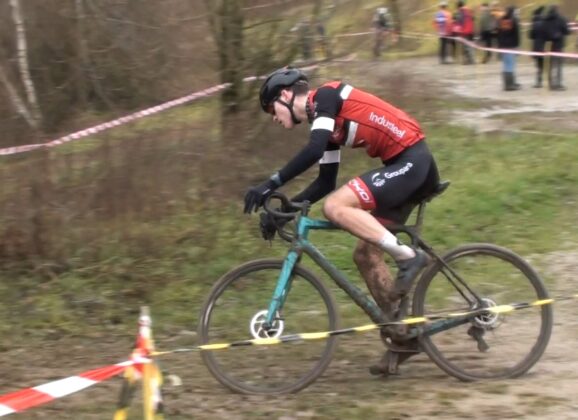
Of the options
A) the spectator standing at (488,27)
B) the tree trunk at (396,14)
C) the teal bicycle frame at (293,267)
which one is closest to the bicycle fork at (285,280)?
the teal bicycle frame at (293,267)

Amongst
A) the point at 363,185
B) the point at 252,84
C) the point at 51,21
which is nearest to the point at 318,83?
the point at 252,84

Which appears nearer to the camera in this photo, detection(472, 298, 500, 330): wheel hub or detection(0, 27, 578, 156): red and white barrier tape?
detection(472, 298, 500, 330): wheel hub

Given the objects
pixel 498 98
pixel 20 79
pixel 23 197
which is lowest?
pixel 498 98

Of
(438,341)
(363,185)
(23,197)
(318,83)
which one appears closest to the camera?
(363,185)

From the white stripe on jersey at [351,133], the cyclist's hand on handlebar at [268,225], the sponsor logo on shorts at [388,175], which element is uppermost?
the white stripe on jersey at [351,133]

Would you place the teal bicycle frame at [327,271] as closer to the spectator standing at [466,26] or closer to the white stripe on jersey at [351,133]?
the white stripe on jersey at [351,133]

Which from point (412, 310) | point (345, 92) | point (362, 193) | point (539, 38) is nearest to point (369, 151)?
point (362, 193)

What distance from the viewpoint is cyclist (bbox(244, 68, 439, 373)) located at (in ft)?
16.1

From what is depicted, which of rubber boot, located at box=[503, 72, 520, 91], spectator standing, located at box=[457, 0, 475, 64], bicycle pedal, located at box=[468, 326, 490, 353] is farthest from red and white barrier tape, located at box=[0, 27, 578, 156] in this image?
spectator standing, located at box=[457, 0, 475, 64]

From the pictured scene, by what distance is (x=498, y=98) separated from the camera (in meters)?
17.2

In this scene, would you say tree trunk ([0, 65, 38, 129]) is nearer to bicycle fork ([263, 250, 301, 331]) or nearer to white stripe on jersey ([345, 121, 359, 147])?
bicycle fork ([263, 250, 301, 331])

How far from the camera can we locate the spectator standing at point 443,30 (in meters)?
25.2

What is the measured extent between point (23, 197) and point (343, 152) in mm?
4337

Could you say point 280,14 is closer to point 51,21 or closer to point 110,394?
point 51,21
